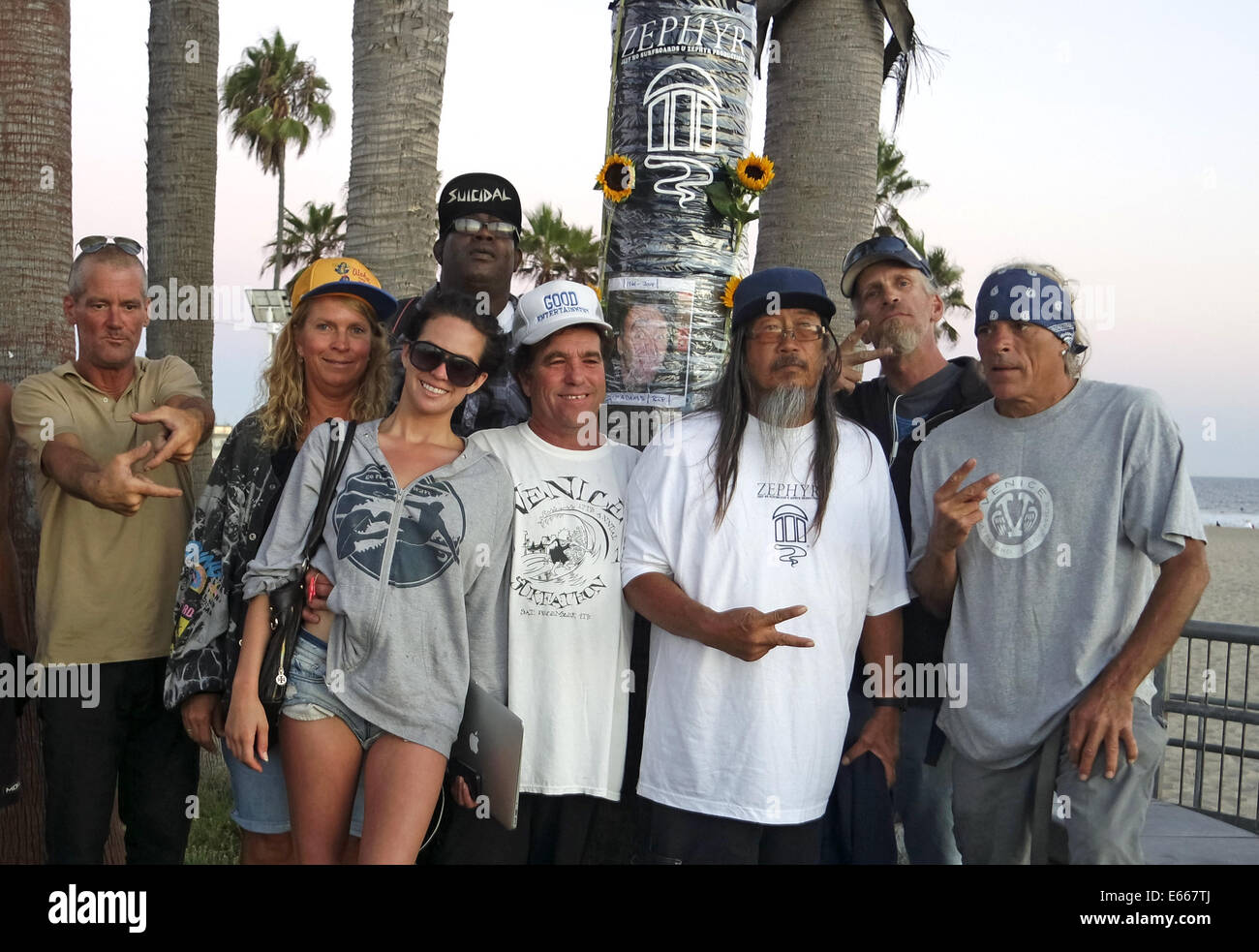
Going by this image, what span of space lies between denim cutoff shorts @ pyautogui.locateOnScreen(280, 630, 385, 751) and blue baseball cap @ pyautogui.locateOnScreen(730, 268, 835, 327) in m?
1.80

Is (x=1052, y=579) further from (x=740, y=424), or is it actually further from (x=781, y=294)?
(x=781, y=294)

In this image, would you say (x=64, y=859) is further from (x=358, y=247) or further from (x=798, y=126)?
(x=798, y=126)

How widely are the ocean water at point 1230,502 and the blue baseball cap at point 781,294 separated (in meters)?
79.1

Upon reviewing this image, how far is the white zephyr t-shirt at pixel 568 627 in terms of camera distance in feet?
11.0

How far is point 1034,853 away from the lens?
337 cm

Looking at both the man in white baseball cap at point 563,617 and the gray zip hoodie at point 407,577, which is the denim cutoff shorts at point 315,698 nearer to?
the gray zip hoodie at point 407,577

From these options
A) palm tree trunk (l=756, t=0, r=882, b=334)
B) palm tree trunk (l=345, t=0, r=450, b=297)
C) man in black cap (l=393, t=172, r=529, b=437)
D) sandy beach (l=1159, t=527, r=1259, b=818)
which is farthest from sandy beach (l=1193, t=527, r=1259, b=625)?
palm tree trunk (l=345, t=0, r=450, b=297)

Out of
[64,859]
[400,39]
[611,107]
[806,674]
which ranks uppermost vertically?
[400,39]

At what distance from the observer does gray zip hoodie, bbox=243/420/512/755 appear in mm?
3176

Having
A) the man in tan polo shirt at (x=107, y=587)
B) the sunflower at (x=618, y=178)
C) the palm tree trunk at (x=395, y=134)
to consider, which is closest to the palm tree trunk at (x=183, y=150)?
the palm tree trunk at (x=395, y=134)

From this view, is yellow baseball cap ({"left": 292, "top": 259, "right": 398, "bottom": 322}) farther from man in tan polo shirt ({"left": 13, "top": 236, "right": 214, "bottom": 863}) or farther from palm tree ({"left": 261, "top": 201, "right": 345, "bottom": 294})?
palm tree ({"left": 261, "top": 201, "right": 345, "bottom": 294})

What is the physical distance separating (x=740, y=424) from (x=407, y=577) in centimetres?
120

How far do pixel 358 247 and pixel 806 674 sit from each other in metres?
3.70
